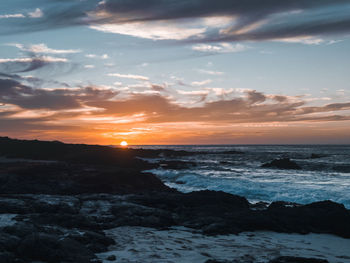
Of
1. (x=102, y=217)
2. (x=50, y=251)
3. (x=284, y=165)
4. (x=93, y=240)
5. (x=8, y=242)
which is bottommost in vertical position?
(x=284, y=165)

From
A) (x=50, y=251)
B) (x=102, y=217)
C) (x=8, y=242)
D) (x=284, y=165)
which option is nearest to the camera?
(x=50, y=251)

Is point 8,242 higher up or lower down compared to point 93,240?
higher up

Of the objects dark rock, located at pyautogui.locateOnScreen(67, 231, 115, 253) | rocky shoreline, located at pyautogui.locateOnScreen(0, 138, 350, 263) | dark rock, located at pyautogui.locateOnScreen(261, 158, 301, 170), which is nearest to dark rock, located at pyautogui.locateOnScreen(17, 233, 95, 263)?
rocky shoreline, located at pyautogui.locateOnScreen(0, 138, 350, 263)

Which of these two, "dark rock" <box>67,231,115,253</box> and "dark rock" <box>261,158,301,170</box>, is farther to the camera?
"dark rock" <box>261,158,301,170</box>

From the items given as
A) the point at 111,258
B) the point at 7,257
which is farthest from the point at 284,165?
the point at 7,257

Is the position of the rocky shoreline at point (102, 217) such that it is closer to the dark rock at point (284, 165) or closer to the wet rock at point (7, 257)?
the wet rock at point (7, 257)

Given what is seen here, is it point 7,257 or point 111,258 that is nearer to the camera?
point 7,257

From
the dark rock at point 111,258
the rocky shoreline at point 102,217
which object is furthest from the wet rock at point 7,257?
the dark rock at point 111,258

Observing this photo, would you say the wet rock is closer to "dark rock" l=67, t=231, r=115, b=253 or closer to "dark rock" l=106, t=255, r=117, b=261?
"dark rock" l=67, t=231, r=115, b=253

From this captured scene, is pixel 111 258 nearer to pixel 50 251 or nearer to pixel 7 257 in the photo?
pixel 50 251

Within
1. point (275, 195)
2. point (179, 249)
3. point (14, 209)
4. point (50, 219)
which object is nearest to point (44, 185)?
point (14, 209)

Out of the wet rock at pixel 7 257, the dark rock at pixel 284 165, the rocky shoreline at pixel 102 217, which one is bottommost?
the dark rock at pixel 284 165

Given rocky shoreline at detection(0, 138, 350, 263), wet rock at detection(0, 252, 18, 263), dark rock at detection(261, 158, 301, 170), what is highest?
wet rock at detection(0, 252, 18, 263)

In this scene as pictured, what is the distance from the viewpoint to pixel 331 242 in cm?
1072
